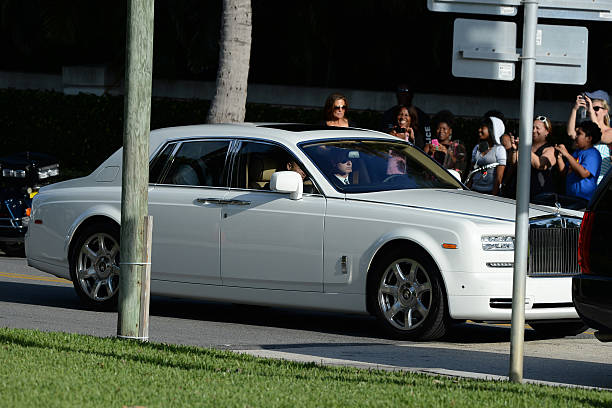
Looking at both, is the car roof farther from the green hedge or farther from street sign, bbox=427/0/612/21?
the green hedge

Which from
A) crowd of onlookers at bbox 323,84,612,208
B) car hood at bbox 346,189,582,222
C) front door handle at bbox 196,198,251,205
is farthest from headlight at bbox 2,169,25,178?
car hood at bbox 346,189,582,222

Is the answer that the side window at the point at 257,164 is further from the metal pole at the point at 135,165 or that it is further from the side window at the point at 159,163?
the metal pole at the point at 135,165

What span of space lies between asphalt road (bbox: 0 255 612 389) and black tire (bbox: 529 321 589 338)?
7 cm

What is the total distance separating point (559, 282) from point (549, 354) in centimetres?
64

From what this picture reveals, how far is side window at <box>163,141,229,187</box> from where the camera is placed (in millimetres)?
11391

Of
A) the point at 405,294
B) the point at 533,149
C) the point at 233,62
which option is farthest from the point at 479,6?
the point at 233,62

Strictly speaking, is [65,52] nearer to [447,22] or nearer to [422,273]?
[447,22]

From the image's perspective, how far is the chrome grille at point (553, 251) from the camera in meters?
9.92

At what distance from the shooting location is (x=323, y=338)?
1045 centimetres

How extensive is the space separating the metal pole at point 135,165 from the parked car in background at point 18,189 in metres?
8.52

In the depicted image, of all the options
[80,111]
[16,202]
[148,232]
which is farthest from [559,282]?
[80,111]

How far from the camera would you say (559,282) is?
9.93 m

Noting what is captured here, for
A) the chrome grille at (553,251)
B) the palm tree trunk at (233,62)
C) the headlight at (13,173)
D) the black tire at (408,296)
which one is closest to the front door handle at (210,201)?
the black tire at (408,296)

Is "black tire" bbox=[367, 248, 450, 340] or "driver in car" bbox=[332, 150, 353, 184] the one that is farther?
"driver in car" bbox=[332, 150, 353, 184]
